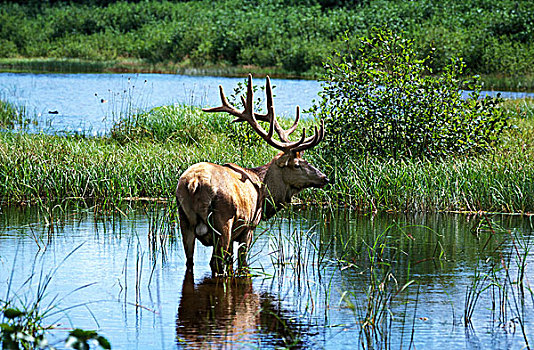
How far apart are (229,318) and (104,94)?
2125 centimetres

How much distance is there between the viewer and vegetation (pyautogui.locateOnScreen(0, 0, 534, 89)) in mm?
38344

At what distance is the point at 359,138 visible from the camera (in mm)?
14703

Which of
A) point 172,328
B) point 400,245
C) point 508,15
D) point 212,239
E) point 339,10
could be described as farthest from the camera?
point 339,10

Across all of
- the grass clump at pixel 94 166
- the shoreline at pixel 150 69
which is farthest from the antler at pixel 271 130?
the shoreline at pixel 150 69

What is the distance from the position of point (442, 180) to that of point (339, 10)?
119 feet

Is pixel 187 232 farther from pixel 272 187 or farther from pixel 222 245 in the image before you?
pixel 272 187

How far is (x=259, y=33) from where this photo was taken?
45.5 metres

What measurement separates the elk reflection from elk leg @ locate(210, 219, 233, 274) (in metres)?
0.17

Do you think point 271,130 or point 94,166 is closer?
point 271,130

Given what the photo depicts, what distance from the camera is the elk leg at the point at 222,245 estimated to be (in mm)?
8562

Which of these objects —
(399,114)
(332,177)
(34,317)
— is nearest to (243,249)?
(34,317)

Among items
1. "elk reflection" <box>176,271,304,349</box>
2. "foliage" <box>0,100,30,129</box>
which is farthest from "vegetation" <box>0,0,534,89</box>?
"elk reflection" <box>176,271,304,349</box>

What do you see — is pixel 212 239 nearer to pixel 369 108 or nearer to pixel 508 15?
pixel 369 108

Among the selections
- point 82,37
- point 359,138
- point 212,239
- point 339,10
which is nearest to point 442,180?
point 359,138
